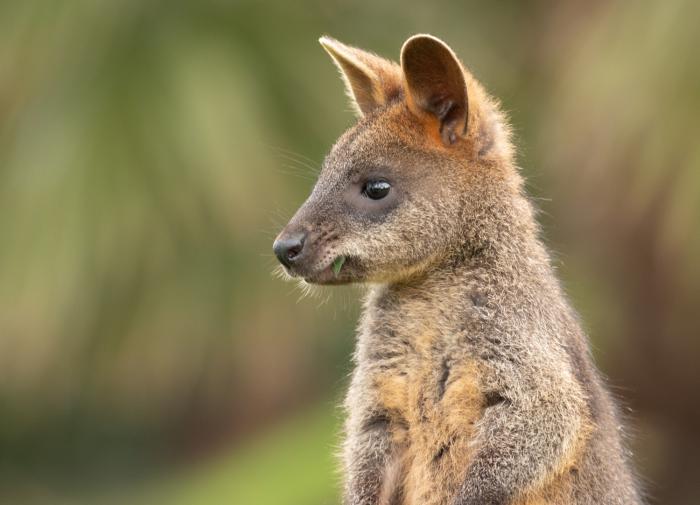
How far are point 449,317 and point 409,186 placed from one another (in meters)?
0.67

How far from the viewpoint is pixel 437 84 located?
6926 millimetres

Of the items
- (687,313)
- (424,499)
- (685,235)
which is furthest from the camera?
(687,313)

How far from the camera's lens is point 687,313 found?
1198 centimetres

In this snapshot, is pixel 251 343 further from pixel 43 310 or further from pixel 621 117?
pixel 621 117

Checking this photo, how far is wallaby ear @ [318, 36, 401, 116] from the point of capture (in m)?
7.31

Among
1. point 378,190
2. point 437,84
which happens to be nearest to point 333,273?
point 378,190

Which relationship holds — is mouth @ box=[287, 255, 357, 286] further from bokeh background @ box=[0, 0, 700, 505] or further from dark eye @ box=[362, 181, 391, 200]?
bokeh background @ box=[0, 0, 700, 505]

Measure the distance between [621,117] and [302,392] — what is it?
4078 millimetres

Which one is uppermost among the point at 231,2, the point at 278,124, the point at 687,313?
the point at 231,2

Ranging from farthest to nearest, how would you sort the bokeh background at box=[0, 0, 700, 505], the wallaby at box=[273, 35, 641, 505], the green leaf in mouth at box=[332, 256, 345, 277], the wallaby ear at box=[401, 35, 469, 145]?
the bokeh background at box=[0, 0, 700, 505], the green leaf in mouth at box=[332, 256, 345, 277], the wallaby ear at box=[401, 35, 469, 145], the wallaby at box=[273, 35, 641, 505]

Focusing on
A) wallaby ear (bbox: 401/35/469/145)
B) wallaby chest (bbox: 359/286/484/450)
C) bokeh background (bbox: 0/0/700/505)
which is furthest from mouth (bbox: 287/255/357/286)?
bokeh background (bbox: 0/0/700/505)

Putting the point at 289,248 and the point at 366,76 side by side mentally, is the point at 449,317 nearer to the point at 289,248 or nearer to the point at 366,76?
the point at 289,248

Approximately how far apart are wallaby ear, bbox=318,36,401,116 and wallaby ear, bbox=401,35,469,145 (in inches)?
13.2

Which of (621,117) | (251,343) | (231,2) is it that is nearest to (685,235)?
(621,117)
